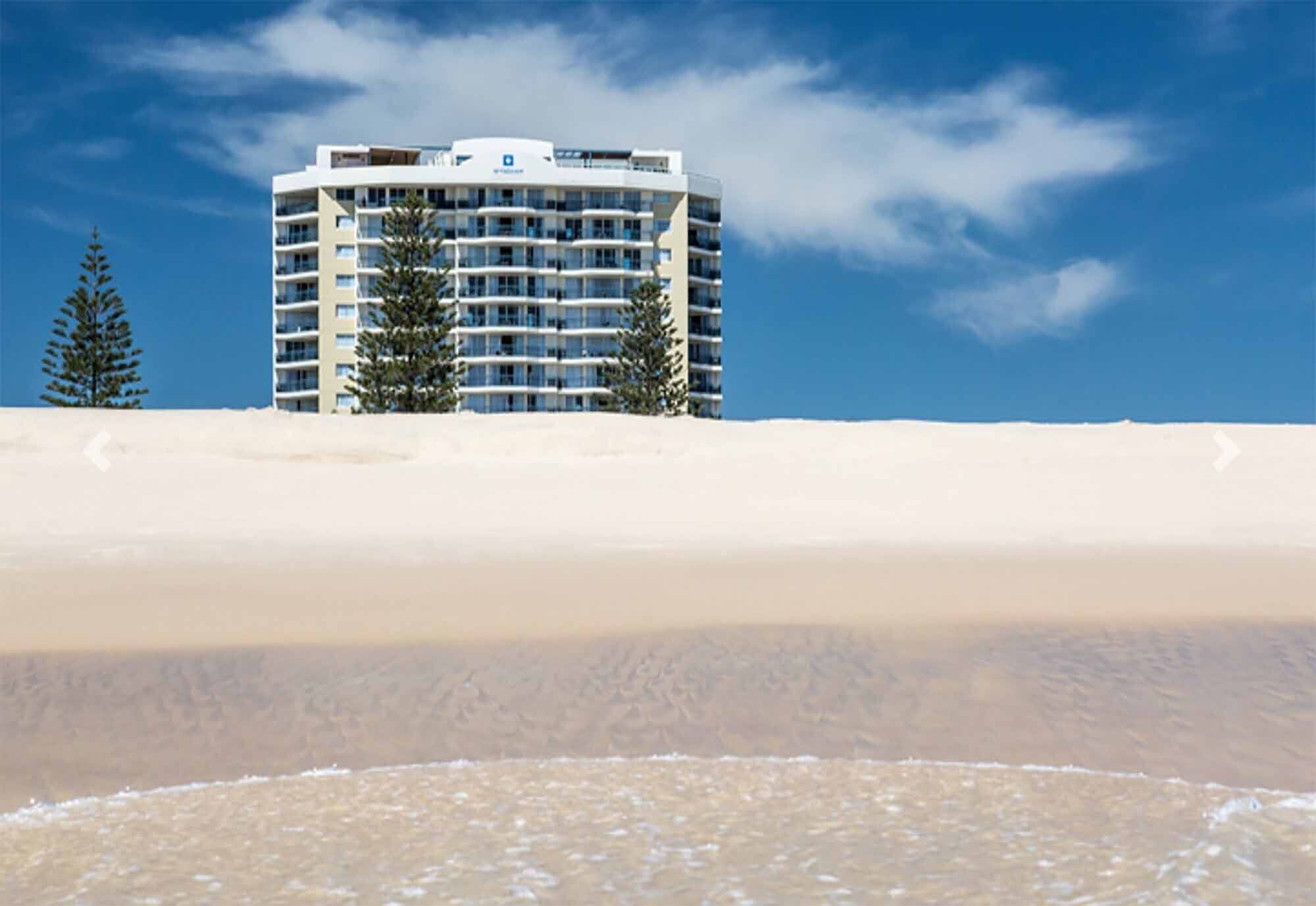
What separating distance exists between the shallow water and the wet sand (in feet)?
1.30

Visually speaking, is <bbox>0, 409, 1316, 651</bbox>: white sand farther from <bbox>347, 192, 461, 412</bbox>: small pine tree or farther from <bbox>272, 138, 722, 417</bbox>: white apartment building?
<bbox>272, 138, 722, 417</bbox>: white apartment building

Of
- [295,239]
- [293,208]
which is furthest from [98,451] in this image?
[293,208]

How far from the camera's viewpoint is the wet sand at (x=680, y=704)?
5574mm

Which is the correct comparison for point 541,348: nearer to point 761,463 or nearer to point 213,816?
point 761,463

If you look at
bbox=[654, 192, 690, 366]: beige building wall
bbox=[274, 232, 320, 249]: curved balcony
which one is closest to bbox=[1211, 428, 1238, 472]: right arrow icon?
bbox=[654, 192, 690, 366]: beige building wall

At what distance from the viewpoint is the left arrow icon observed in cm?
1906

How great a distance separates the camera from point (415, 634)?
28.8ft

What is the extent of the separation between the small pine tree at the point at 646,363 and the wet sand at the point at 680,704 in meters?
61.6

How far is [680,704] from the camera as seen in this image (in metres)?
6.60

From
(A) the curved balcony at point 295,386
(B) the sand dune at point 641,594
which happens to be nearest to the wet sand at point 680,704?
(B) the sand dune at point 641,594

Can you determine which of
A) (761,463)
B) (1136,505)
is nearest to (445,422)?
(761,463)

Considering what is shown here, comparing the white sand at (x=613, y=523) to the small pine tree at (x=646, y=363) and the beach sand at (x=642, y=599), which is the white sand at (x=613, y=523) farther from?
the small pine tree at (x=646, y=363)

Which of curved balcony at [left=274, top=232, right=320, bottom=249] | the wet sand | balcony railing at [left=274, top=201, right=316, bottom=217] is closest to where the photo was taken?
the wet sand

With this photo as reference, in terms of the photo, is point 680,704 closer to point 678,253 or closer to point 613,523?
point 613,523
